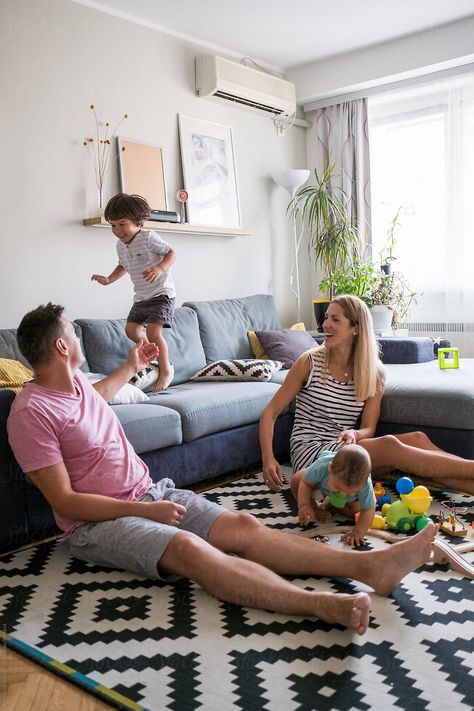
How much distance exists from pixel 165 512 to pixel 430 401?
5.37ft

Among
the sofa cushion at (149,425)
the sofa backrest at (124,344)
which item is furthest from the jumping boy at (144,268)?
the sofa cushion at (149,425)

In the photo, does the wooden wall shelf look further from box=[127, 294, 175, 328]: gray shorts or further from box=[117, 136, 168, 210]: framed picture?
box=[127, 294, 175, 328]: gray shorts

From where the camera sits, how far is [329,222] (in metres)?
5.45

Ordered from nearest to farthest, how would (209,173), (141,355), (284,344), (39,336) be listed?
(39,336) → (141,355) → (284,344) → (209,173)

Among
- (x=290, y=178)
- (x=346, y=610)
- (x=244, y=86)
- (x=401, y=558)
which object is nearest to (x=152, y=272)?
(x=401, y=558)

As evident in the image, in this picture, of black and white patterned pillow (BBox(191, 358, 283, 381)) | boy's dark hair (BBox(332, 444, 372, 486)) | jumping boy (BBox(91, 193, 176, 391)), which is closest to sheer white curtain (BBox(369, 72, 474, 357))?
black and white patterned pillow (BBox(191, 358, 283, 381))

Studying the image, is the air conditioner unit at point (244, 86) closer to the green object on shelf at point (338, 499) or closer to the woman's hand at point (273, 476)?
the woman's hand at point (273, 476)

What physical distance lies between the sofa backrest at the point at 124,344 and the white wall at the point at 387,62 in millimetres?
2396

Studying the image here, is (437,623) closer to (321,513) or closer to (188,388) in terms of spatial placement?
(321,513)

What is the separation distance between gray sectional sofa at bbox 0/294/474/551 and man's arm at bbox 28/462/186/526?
422 mm

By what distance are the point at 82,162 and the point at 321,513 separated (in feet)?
8.21

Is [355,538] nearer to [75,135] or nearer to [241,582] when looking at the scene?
[241,582]

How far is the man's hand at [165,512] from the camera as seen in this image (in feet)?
6.54

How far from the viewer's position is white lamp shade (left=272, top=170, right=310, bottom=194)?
211 inches
